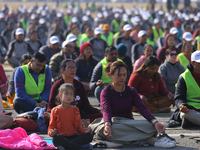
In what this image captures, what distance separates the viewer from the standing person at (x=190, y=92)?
20.3 feet

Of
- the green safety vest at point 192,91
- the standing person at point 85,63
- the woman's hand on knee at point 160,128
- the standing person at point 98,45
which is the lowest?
the woman's hand on knee at point 160,128

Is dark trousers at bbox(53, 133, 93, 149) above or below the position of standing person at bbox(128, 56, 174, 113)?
below

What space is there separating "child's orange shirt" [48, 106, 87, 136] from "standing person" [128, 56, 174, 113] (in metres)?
2.49

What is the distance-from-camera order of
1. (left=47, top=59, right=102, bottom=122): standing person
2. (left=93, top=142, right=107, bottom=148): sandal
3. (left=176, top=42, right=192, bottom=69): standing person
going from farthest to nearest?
(left=176, top=42, right=192, bottom=69): standing person, (left=47, top=59, right=102, bottom=122): standing person, (left=93, top=142, right=107, bottom=148): sandal

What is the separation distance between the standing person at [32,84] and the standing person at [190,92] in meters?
2.17

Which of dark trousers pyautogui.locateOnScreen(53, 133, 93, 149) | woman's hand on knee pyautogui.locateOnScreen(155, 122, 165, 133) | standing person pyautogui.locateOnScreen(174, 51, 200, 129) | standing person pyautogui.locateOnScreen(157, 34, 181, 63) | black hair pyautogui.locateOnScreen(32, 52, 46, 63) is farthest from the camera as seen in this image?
standing person pyautogui.locateOnScreen(157, 34, 181, 63)

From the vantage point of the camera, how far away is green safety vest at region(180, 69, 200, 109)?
20.4 feet

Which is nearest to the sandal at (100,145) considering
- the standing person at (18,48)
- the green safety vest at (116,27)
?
the standing person at (18,48)

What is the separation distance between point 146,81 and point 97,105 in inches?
51.3

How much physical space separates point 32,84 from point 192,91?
8.49 ft

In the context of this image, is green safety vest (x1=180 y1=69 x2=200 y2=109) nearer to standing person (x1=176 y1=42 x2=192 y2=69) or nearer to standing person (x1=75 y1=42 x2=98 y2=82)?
standing person (x1=176 y1=42 x2=192 y2=69)

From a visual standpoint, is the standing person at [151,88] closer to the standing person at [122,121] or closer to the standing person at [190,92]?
the standing person at [190,92]

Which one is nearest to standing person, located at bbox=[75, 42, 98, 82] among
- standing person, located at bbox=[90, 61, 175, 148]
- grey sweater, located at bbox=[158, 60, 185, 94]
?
grey sweater, located at bbox=[158, 60, 185, 94]

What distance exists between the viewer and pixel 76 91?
6027 mm
